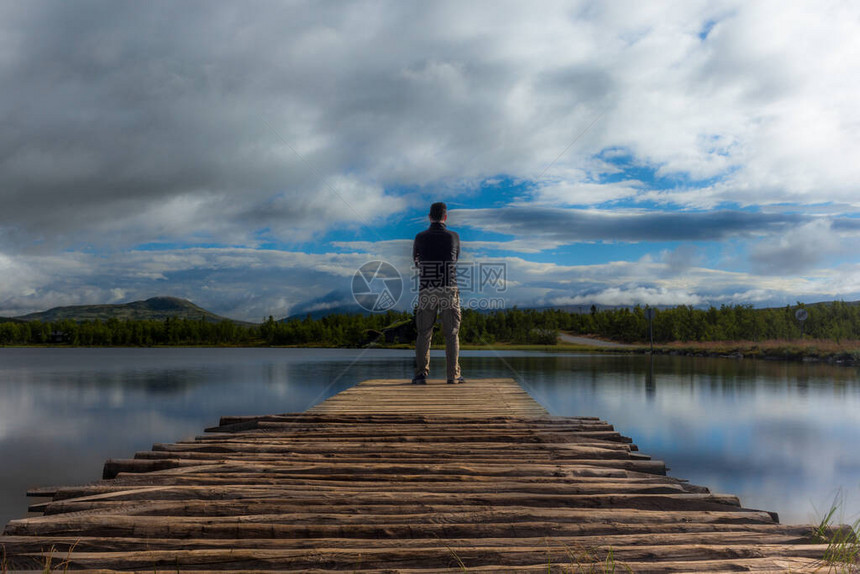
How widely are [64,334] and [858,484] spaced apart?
117771 mm

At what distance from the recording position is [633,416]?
15.5 meters

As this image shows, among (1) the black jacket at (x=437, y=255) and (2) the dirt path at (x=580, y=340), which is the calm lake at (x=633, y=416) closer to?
(1) the black jacket at (x=437, y=255)

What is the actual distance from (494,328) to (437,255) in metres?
52.0

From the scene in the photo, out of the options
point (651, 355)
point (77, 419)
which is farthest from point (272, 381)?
point (651, 355)

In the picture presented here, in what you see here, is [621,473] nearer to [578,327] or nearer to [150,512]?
[150,512]

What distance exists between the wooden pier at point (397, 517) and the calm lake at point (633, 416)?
544 centimetres

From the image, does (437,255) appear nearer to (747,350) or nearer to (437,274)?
(437,274)

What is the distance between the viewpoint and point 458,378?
9.86 m

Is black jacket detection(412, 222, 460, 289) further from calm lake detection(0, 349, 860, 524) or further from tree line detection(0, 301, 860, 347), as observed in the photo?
tree line detection(0, 301, 860, 347)

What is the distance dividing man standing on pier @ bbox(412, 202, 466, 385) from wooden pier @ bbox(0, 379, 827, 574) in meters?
Result: 3.85

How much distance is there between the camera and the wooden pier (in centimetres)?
265

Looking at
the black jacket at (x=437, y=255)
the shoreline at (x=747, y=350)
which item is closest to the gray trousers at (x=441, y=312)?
the black jacket at (x=437, y=255)

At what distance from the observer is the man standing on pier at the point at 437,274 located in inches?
346

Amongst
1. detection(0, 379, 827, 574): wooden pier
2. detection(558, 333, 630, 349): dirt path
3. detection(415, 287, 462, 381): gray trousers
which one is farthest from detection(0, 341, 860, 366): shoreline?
detection(0, 379, 827, 574): wooden pier
